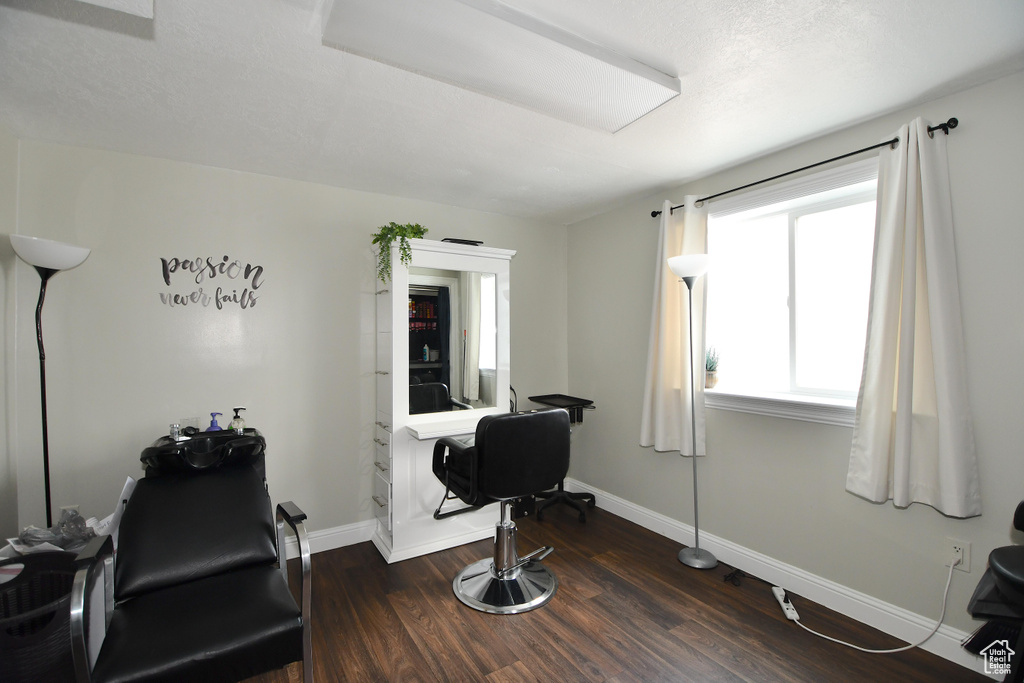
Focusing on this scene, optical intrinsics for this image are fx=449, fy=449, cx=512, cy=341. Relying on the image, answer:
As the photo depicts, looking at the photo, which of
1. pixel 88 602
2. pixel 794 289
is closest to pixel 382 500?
pixel 88 602

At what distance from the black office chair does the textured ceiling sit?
1.48 m

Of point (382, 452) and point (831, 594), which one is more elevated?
point (382, 452)

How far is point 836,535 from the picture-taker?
90.0 inches

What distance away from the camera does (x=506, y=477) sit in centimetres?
222

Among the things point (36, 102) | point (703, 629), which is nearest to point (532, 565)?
point (703, 629)

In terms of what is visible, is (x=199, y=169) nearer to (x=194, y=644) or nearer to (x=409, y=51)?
(x=409, y=51)

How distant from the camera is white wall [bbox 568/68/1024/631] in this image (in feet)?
5.88

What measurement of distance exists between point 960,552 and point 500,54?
2714mm

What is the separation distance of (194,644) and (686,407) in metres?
2.61

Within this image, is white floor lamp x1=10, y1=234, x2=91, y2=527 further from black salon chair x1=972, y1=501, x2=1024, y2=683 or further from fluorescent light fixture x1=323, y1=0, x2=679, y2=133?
black salon chair x1=972, y1=501, x2=1024, y2=683

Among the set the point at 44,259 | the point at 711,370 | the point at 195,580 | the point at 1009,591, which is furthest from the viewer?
the point at 711,370

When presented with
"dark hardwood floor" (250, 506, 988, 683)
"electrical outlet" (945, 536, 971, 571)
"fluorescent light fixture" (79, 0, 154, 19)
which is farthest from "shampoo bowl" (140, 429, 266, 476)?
"electrical outlet" (945, 536, 971, 571)

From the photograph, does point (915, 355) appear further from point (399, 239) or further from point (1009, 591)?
point (399, 239)

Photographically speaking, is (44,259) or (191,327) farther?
(191,327)
